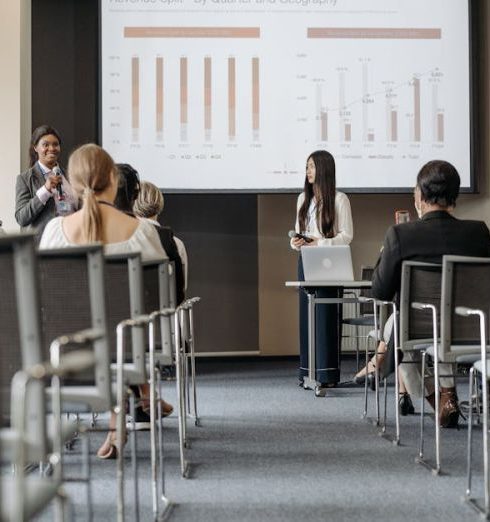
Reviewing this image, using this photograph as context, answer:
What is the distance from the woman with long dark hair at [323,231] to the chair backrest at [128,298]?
2.91m

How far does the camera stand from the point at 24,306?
1.65 m

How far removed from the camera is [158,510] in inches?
105

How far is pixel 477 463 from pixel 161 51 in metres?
4.14

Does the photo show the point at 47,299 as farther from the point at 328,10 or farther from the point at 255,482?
the point at 328,10

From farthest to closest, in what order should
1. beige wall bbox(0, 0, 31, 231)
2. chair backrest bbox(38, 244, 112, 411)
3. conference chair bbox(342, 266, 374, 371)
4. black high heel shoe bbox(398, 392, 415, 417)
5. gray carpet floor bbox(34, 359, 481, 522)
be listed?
beige wall bbox(0, 0, 31, 231)
conference chair bbox(342, 266, 374, 371)
black high heel shoe bbox(398, 392, 415, 417)
gray carpet floor bbox(34, 359, 481, 522)
chair backrest bbox(38, 244, 112, 411)

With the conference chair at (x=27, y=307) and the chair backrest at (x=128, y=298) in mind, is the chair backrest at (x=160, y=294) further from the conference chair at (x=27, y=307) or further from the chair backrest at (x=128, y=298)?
the conference chair at (x=27, y=307)

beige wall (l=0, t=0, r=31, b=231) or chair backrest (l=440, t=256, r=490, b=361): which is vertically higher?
beige wall (l=0, t=0, r=31, b=231)

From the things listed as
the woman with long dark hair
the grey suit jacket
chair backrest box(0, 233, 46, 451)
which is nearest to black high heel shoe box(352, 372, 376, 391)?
the woman with long dark hair

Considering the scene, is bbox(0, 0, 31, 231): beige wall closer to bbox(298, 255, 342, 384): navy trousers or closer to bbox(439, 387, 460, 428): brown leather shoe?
bbox(298, 255, 342, 384): navy trousers

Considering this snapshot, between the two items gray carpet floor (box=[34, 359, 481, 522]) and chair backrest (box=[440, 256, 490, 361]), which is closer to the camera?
gray carpet floor (box=[34, 359, 481, 522])

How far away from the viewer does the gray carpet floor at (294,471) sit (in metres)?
2.72

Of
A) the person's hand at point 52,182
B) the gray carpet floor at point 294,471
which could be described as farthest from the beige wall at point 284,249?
the person's hand at point 52,182

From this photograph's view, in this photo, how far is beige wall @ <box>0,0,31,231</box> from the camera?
586 centimetres

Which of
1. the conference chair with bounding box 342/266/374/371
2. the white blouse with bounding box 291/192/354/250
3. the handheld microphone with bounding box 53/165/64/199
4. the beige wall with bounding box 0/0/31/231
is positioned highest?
the beige wall with bounding box 0/0/31/231
